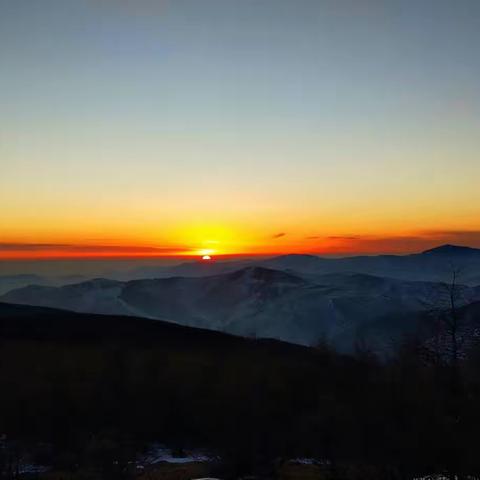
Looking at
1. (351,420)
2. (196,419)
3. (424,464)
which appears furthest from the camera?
(196,419)

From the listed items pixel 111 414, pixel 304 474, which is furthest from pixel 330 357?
pixel 304 474

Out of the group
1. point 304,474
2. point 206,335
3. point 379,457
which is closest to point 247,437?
point 304,474

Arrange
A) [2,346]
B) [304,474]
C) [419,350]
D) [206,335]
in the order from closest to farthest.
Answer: [304,474], [419,350], [2,346], [206,335]

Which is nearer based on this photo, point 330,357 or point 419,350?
point 419,350

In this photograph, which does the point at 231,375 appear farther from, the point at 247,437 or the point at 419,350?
the point at 419,350

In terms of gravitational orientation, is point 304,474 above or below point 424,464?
below

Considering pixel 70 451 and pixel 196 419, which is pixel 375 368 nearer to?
pixel 196 419
